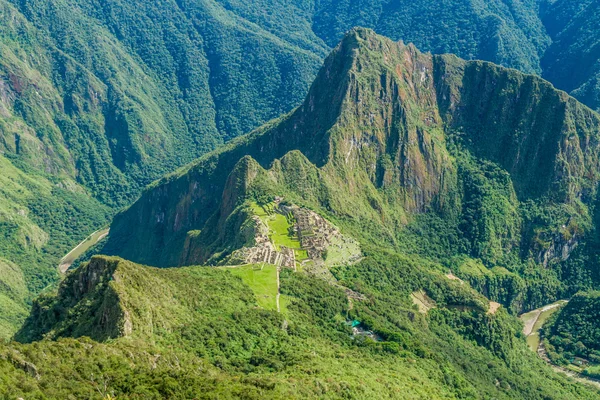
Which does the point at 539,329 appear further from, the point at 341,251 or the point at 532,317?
the point at 341,251

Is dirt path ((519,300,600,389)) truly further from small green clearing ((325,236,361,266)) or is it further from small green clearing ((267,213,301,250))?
small green clearing ((267,213,301,250))

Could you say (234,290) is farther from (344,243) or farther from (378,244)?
(378,244)

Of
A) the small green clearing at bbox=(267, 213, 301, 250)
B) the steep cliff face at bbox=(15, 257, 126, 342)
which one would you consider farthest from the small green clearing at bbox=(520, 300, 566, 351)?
the steep cliff face at bbox=(15, 257, 126, 342)

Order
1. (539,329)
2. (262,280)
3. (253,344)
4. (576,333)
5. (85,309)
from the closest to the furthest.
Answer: (85,309) < (253,344) < (262,280) < (576,333) < (539,329)

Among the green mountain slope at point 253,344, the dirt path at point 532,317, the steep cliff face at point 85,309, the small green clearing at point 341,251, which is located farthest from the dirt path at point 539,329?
the steep cliff face at point 85,309

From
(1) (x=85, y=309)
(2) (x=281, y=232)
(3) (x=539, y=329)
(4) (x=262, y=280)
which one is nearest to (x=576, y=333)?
(3) (x=539, y=329)

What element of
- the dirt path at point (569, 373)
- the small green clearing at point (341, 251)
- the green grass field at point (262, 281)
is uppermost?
the small green clearing at point (341, 251)

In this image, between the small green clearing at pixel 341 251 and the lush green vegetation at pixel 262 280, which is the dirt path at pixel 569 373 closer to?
the small green clearing at pixel 341 251
